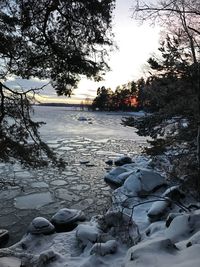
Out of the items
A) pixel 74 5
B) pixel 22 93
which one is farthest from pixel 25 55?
pixel 74 5

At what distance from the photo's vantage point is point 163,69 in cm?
688

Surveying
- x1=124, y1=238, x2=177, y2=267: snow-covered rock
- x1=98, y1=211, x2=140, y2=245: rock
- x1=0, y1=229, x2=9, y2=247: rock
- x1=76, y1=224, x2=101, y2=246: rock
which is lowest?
x1=0, y1=229, x2=9, y2=247: rock

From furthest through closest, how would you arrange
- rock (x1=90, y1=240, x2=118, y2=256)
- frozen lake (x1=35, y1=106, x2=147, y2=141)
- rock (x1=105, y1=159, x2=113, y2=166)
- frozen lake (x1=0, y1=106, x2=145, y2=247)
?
1. frozen lake (x1=35, y1=106, x2=147, y2=141)
2. rock (x1=105, y1=159, x2=113, y2=166)
3. frozen lake (x1=0, y1=106, x2=145, y2=247)
4. rock (x1=90, y1=240, x2=118, y2=256)

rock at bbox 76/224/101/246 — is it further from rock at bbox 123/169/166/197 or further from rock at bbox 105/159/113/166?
rock at bbox 105/159/113/166

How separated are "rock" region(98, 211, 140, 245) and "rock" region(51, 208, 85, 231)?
146cm

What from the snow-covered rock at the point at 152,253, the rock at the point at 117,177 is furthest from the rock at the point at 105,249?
the rock at the point at 117,177

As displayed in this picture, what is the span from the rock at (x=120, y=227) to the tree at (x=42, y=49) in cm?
298

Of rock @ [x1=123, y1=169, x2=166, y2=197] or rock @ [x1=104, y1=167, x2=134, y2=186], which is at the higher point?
rock @ [x1=123, y1=169, x2=166, y2=197]

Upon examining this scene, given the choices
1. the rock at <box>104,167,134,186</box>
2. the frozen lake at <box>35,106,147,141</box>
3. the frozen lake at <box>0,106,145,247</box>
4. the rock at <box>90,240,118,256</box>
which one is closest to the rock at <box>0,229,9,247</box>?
the frozen lake at <box>0,106,145,247</box>

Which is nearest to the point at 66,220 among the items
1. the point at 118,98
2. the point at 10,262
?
the point at 10,262

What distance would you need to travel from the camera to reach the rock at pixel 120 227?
818 cm

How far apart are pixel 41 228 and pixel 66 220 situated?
1.04 metres

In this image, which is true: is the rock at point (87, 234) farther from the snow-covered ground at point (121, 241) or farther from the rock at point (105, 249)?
the rock at point (105, 249)

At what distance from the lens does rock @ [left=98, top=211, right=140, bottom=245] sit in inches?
322
